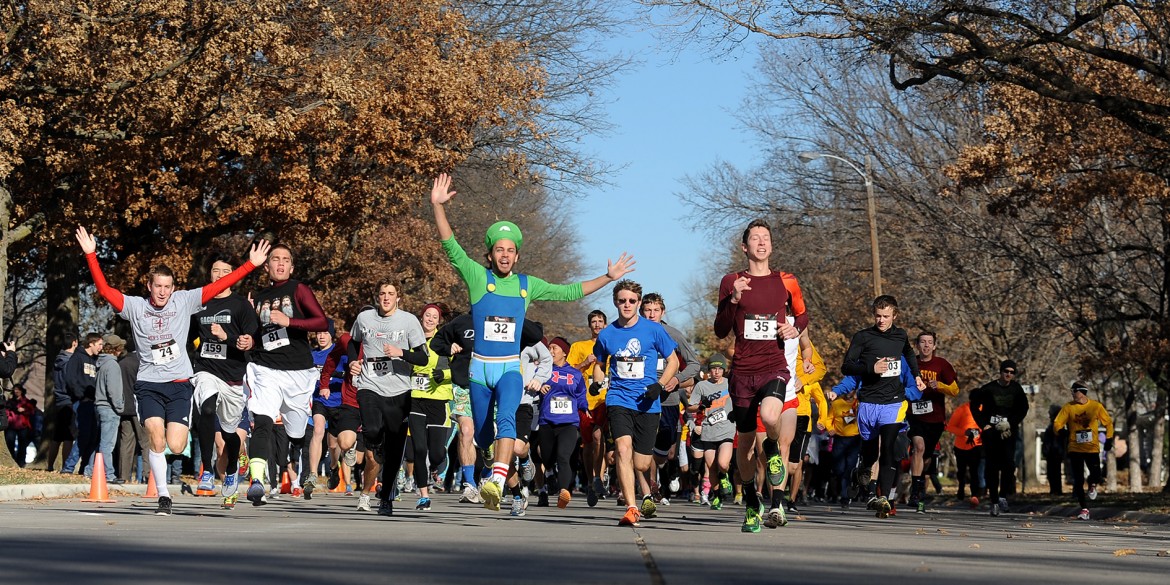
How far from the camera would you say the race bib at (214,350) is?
44.9 ft

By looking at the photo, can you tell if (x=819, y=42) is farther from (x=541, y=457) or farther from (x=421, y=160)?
(x=421, y=160)

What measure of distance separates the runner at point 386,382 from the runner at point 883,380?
14.0 feet

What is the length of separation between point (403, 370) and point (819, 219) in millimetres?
31724

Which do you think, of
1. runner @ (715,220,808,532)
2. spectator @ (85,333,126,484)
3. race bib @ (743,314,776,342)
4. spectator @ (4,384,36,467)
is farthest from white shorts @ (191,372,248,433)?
spectator @ (4,384,36,467)

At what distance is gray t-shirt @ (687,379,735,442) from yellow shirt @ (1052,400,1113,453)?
4710mm

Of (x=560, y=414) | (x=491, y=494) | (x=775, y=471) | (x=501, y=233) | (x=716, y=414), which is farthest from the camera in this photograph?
(x=716, y=414)

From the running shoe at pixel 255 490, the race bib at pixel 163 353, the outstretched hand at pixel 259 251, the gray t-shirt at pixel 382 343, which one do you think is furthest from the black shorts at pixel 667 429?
the race bib at pixel 163 353

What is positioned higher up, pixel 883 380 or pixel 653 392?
pixel 883 380

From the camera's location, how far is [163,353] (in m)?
13.3

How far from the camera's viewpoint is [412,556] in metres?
8.50

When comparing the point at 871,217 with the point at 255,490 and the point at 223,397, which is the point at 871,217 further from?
the point at 255,490

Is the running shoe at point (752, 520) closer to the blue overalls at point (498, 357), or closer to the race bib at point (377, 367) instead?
the blue overalls at point (498, 357)

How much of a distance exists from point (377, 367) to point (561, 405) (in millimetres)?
4211

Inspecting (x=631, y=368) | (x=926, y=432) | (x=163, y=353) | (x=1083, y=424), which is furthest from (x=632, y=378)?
(x=1083, y=424)
